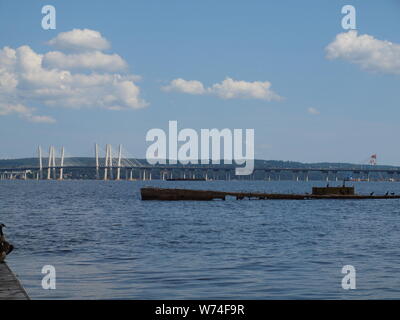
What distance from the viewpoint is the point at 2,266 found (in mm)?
22781

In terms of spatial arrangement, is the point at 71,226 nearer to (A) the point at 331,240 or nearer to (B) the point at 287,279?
(A) the point at 331,240

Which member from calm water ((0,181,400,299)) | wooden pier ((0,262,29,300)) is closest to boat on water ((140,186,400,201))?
calm water ((0,181,400,299))

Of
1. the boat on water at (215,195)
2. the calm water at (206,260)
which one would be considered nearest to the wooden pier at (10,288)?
the calm water at (206,260)

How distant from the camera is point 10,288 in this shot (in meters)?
18.2

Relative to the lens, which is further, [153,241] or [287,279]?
[153,241]

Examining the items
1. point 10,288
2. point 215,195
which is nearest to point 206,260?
point 10,288

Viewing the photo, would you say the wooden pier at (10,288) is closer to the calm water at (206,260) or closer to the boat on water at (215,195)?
the calm water at (206,260)

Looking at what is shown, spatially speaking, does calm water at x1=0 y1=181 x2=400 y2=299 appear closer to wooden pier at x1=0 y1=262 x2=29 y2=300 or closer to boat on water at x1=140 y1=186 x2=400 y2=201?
wooden pier at x1=0 y1=262 x2=29 y2=300

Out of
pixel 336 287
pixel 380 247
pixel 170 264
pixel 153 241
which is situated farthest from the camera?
pixel 153 241
